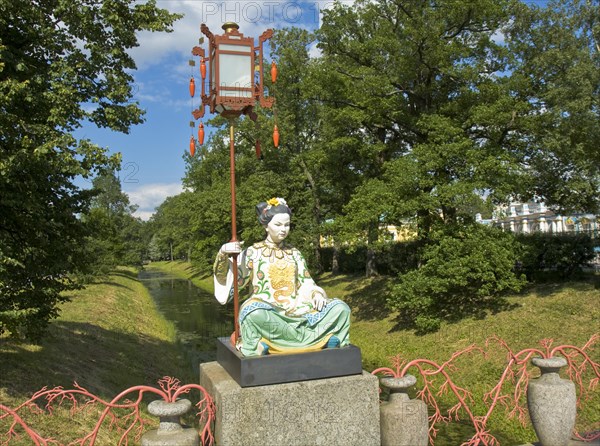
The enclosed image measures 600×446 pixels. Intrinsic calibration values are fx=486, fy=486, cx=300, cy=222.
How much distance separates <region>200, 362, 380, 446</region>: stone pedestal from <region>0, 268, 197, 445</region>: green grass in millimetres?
4107

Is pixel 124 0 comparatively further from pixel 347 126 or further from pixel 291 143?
pixel 291 143

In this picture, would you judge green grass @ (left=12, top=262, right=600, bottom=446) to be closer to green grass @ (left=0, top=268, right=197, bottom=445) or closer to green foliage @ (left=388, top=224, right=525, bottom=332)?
green grass @ (left=0, top=268, right=197, bottom=445)

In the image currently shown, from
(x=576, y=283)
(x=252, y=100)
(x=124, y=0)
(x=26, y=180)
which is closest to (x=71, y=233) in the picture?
(x=26, y=180)

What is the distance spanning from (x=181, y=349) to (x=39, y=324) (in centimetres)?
1019

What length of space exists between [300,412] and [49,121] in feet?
19.1

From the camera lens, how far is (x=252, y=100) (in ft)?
18.0

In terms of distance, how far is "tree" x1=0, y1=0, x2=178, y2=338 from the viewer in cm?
709

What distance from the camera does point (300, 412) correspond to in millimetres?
4527

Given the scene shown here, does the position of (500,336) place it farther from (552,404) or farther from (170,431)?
(170,431)

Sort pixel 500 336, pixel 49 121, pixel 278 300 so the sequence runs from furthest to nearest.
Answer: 1. pixel 500 336
2. pixel 49 121
3. pixel 278 300

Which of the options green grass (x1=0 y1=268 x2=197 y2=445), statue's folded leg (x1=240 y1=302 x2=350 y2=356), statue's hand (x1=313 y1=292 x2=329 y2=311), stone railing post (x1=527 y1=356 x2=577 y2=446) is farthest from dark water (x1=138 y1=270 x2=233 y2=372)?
stone railing post (x1=527 y1=356 x2=577 y2=446)

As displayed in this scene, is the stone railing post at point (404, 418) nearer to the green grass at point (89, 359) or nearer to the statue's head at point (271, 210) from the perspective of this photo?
the statue's head at point (271, 210)

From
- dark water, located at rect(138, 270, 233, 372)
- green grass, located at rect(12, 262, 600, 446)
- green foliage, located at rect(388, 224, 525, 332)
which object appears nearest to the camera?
green grass, located at rect(12, 262, 600, 446)

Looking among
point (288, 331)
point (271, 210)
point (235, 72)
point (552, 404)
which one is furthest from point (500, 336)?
point (235, 72)
